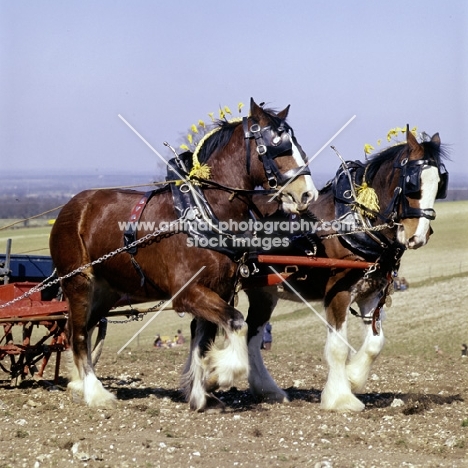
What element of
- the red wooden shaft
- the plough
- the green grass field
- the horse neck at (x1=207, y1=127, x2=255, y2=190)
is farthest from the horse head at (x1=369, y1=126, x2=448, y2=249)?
the green grass field

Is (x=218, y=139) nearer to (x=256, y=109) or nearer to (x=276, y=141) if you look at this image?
(x=256, y=109)

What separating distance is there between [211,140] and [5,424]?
126 inches

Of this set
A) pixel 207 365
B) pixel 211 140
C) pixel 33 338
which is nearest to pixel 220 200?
pixel 211 140

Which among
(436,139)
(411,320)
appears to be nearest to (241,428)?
(436,139)

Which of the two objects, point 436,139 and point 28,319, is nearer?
point 436,139

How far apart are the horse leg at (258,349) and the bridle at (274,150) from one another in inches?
75.9

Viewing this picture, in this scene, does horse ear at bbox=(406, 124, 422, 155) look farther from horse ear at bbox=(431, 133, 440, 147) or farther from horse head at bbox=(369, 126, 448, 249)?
horse ear at bbox=(431, 133, 440, 147)

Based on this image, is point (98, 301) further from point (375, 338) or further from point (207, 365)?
point (375, 338)

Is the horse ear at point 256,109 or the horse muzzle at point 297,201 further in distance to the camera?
the horse ear at point 256,109

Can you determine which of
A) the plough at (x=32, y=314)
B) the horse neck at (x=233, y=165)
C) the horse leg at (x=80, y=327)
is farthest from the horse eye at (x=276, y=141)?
the horse leg at (x=80, y=327)

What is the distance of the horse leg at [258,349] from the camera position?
31.6 feet

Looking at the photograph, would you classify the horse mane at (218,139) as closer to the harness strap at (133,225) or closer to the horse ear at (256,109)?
the horse ear at (256,109)

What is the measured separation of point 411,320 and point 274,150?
1833 centimetres

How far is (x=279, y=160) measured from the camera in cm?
816
